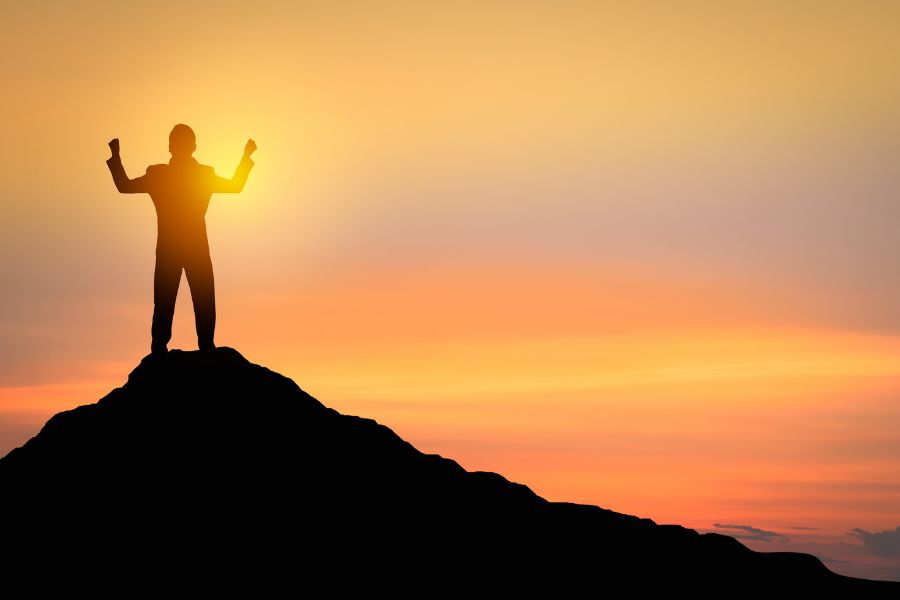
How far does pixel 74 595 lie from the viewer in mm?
20906

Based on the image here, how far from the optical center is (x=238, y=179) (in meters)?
23.4

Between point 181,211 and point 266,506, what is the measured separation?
572 centimetres

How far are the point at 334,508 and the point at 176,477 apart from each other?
2943 mm

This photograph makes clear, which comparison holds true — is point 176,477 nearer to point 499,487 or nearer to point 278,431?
point 278,431

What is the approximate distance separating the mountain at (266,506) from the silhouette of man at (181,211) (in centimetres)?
137

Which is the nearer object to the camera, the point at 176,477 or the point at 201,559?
the point at 201,559

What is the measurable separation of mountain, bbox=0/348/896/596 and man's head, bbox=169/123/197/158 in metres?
3.92

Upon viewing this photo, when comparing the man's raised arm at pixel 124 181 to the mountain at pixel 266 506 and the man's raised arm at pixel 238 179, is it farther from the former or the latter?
the mountain at pixel 266 506

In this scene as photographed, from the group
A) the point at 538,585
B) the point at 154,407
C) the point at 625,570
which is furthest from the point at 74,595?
the point at 625,570

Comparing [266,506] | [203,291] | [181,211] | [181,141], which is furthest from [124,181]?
[266,506]

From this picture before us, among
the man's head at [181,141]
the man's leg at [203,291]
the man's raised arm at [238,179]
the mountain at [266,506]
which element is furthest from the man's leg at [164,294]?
the man's head at [181,141]

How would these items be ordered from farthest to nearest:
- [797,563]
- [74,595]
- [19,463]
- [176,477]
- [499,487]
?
[797,563], [499,487], [19,463], [176,477], [74,595]

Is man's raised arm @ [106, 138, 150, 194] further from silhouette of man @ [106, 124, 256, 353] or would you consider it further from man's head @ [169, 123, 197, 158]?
man's head @ [169, 123, 197, 158]

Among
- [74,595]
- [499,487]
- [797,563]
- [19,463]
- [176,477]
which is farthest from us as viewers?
[797,563]
